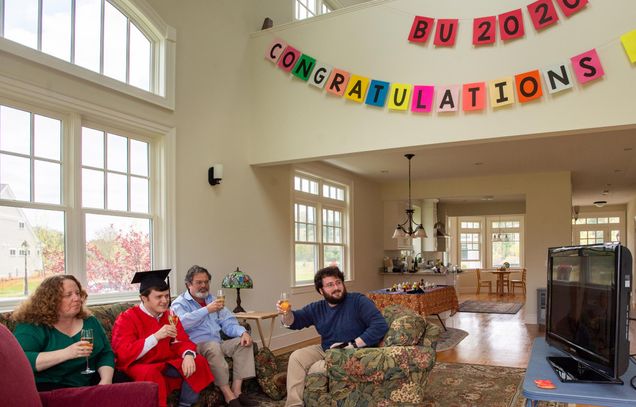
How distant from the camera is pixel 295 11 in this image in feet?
24.2

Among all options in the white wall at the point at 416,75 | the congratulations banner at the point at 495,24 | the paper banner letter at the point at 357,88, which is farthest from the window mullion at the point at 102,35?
the congratulations banner at the point at 495,24

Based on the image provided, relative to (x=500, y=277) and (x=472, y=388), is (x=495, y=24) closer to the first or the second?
(x=472, y=388)

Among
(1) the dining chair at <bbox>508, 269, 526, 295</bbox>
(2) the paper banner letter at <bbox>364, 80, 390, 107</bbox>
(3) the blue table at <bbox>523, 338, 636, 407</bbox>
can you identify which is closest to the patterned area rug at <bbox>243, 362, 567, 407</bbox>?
(3) the blue table at <bbox>523, 338, 636, 407</bbox>

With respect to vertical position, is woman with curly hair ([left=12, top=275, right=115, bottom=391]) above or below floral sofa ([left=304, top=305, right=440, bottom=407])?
above

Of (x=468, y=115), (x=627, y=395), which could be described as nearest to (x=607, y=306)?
(x=627, y=395)

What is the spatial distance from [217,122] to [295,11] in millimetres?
2533

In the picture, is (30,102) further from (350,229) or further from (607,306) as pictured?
(350,229)

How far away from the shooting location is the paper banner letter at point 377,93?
17.8 ft

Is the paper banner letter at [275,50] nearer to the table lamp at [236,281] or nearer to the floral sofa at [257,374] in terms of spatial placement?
the table lamp at [236,281]

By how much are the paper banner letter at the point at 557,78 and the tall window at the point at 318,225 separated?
3666 mm

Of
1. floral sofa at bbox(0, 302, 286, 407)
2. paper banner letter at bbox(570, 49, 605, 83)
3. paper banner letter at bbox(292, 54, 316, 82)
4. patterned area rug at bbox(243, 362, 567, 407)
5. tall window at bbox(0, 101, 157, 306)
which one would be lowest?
patterned area rug at bbox(243, 362, 567, 407)

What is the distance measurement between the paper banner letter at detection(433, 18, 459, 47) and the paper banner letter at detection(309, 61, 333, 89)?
116 cm

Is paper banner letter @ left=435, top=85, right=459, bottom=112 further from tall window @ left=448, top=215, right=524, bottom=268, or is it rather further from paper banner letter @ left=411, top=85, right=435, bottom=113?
tall window @ left=448, top=215, right=524, bottom=268

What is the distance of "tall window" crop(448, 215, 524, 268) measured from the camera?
16.0 meters
